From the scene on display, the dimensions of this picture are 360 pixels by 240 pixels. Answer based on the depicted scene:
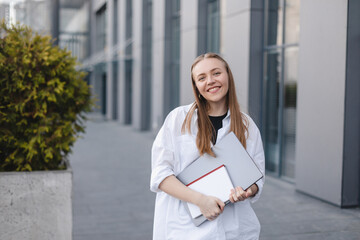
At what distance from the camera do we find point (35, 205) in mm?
3910

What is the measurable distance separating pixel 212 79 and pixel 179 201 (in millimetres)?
599

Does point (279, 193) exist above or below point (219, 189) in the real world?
below

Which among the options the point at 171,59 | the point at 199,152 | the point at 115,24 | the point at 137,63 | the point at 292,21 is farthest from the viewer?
the point at 115,24

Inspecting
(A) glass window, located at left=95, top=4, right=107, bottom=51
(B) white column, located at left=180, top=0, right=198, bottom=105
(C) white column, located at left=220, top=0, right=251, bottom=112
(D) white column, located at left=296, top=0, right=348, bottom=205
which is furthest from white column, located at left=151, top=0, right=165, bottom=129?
(A) glass window, located at left=95, top=4, right=107, bottom=51

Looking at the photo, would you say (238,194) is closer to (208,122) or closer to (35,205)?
(208,122)

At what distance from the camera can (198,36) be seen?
1140 centimetres

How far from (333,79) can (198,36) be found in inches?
225

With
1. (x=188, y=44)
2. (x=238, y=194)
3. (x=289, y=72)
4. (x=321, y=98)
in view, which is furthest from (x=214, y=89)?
(x=188, y=44)

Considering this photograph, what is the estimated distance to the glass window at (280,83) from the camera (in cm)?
797

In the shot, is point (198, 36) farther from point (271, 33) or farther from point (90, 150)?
point (90, 150)

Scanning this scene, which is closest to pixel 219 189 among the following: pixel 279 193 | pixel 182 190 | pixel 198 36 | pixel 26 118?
pixel 182 190

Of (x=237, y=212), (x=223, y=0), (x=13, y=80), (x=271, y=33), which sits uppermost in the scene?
(x=223, y=0)

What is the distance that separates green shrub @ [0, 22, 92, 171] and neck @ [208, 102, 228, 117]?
2436 mm

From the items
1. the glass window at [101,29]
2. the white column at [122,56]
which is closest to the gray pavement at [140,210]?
the white column at [122,56]
